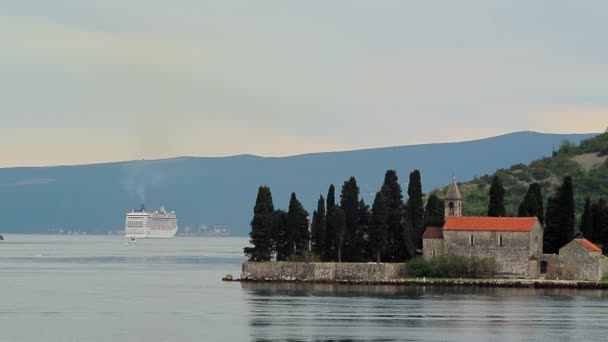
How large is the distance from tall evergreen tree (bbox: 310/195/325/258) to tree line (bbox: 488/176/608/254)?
1147cm

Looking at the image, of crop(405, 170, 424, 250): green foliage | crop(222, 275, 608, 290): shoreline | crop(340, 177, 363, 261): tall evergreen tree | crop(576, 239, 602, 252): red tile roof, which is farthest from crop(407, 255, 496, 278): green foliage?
crop(576, 239, 602, 252): red tile roof

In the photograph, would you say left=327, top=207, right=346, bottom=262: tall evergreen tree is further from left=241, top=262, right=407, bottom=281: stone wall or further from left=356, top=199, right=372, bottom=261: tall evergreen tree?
left=241, top=262, right=407, bottom=281: stone wall

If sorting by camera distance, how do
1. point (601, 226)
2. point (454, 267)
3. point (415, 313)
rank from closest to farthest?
point (415, 313) < point (454, 267) < point (601, 226)

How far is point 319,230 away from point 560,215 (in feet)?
52.6

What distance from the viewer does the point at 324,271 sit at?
10312 centimetres

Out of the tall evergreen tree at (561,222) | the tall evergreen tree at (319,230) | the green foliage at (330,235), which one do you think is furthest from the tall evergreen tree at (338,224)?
the tall evergreen tree at (561,222)

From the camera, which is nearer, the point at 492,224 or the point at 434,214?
the point at 492,224

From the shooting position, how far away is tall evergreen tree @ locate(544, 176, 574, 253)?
10244 centimetres

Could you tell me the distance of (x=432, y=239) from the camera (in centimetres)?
10156

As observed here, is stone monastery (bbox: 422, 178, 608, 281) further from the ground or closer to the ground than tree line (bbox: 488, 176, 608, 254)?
closer to the ground

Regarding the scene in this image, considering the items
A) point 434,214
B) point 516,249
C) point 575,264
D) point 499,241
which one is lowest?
point 575,264

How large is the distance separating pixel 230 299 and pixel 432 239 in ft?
53.3

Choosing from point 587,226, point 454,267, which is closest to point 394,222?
point 454,267

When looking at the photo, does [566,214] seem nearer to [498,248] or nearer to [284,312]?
[498,248]
